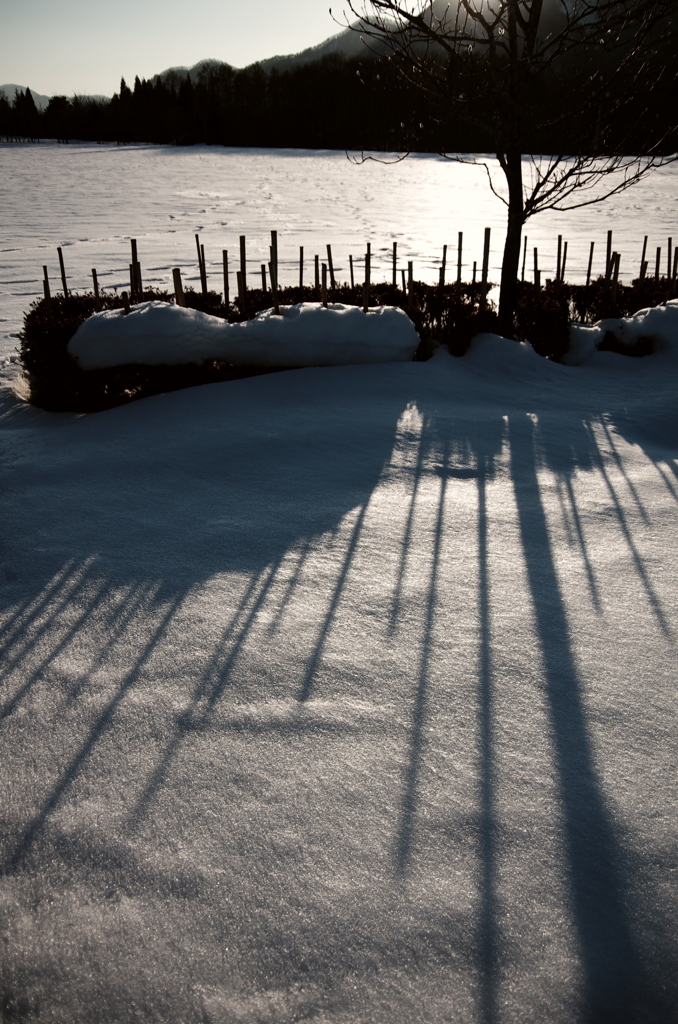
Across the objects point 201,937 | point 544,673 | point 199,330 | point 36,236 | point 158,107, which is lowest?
point 201,937

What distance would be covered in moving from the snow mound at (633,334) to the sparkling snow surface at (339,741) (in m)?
2.72

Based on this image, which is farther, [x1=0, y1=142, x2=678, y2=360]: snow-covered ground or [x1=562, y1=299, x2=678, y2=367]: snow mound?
[x1=0, y1=142, x2=678, y2=360]: snow-covered ground

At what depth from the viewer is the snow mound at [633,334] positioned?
19.7 feet

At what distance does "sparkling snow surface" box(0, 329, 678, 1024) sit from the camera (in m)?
1.37

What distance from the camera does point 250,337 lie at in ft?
15.7

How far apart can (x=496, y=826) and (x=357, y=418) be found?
303cm

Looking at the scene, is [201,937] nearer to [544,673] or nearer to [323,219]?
[544,673]

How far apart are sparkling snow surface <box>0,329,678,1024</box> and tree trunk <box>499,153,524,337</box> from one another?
9.70 ft

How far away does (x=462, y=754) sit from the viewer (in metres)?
1.85

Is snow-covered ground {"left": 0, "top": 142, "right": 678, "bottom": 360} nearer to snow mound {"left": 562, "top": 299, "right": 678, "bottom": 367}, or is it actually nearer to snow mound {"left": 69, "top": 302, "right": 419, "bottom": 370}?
snow mound {"left": 69, "top": 302, "right": 419, "bottom": 370}

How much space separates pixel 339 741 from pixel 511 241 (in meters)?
5.69

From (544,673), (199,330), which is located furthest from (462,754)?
(199,330)

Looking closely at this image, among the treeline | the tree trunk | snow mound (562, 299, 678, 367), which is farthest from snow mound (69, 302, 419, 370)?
the treeline

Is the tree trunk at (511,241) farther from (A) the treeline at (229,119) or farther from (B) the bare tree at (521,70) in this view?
(A) the treeline at (229,119)
